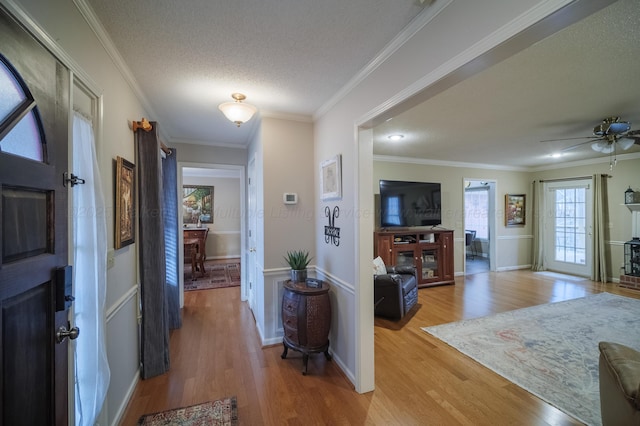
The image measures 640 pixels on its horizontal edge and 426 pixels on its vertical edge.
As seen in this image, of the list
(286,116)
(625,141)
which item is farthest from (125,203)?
(625,141)

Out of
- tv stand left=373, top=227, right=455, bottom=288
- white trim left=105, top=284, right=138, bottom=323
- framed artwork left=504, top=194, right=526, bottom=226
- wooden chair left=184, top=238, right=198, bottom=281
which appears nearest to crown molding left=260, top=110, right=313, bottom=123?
white trim left=105, top=284, right=138, bottom=323

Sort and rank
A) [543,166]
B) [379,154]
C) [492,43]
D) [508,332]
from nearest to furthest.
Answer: [492,43], [508,332], [379,154], [543,166]

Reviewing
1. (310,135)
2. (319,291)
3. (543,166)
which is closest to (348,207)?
(319,291)

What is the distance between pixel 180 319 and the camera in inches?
130

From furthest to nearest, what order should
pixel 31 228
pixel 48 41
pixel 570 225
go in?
1. pixel 570 225
2. pixel 48 41
3. pixel 31 228

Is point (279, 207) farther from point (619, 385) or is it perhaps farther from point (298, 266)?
point (619, 385)

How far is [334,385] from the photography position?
7.02ft

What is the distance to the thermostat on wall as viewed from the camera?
2818 mm

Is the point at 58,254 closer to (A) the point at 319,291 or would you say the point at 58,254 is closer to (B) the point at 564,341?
(A) the point at 319,291

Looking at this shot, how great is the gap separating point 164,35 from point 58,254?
1.35m

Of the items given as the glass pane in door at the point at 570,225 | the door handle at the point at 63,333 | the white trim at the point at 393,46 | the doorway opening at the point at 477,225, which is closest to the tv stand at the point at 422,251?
the doorway opening at the point at 477,225

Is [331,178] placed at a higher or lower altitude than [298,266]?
higher

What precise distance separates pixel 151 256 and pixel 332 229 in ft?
5.23

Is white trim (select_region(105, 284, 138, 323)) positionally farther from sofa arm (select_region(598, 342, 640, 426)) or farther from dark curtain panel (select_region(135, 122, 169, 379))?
sofa arm (select_region(598, 342, 640, 426))
